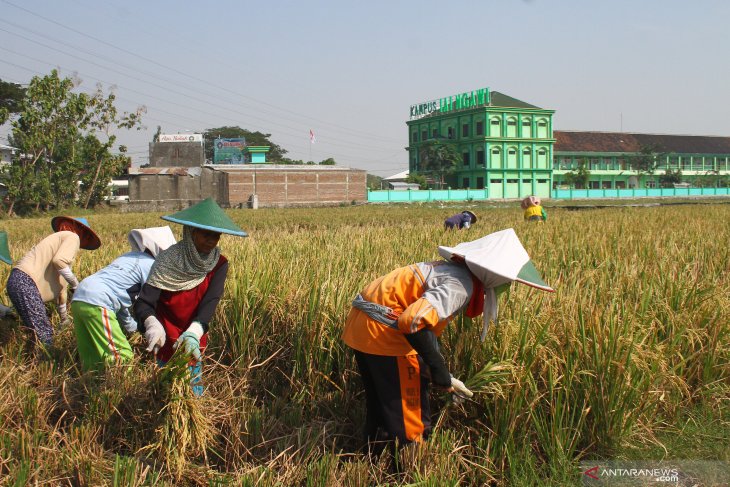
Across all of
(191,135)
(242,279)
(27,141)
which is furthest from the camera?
(191,135)

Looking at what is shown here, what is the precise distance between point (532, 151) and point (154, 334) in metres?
58.1

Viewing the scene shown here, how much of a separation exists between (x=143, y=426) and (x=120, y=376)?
30 cm

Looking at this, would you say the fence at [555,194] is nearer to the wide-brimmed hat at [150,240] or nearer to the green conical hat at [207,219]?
the wide-brimmed hat at [150,240]

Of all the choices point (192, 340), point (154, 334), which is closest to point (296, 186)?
point (154, 334)

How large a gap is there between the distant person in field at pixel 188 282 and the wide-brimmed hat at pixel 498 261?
1347mm

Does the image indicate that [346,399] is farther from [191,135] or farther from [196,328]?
[191,135]

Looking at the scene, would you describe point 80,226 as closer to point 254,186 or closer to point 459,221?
point 459,221

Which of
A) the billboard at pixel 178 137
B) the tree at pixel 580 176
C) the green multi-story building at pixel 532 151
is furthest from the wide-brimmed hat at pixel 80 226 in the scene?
the tree at pixel 580 176

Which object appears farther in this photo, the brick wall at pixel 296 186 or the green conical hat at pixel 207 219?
the brick wall at pixel 296 186

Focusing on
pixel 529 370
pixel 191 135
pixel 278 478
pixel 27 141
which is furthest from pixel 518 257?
pixel 191 135

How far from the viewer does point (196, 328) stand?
3580 mm

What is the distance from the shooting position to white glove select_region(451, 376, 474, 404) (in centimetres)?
309

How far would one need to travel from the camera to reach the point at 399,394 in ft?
10.3

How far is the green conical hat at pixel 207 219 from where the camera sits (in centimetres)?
371
